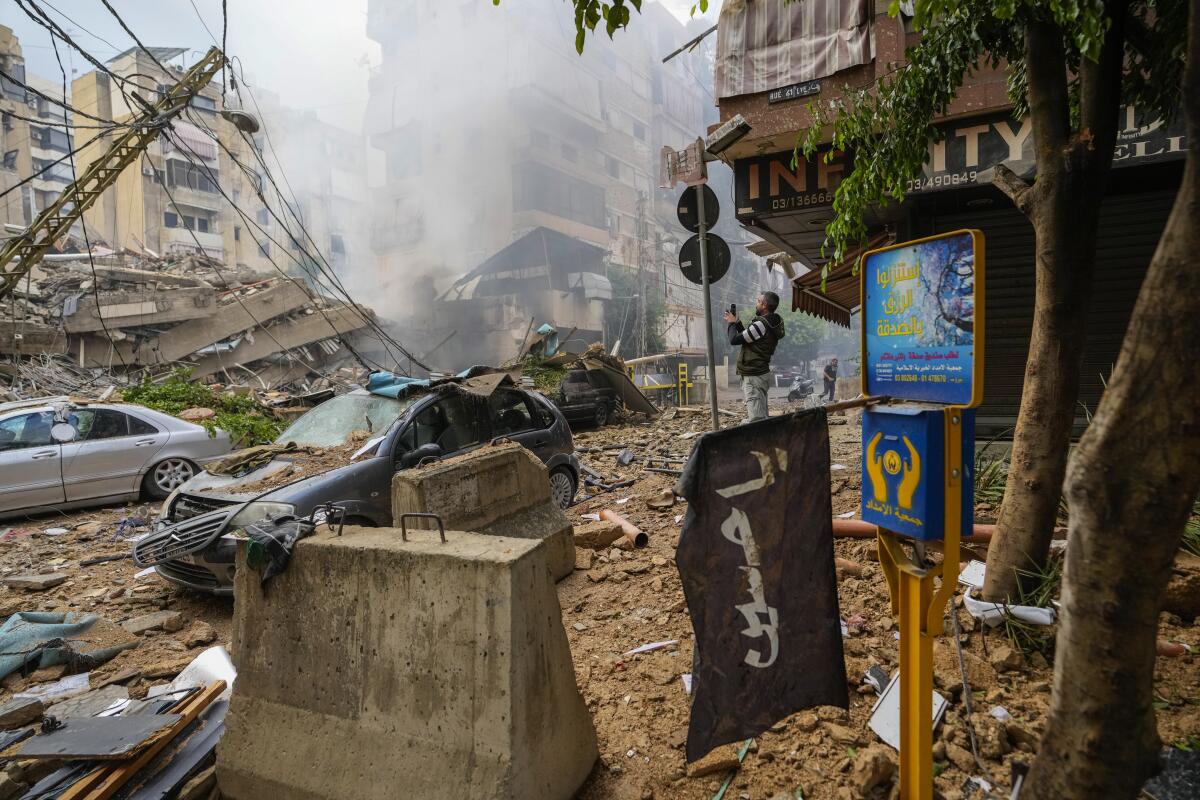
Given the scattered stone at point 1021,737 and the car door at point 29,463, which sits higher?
the car door at point 29,463

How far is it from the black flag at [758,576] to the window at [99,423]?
9733 millimetres

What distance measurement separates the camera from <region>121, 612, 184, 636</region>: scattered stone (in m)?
4.80

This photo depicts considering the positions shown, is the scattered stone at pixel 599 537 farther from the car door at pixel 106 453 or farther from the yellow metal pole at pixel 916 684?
the car door at pixel 106 453

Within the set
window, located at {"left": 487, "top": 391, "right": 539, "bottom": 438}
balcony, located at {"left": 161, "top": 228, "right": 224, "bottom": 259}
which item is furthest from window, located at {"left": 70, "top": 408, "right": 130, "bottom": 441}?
balcony, located at {"left": 161, "top": 228, "right": 224, "bottom": 259}

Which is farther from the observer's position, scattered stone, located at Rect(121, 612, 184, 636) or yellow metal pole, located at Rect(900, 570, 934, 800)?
scattered stone, located at Rect(121, 612, 184, 636)

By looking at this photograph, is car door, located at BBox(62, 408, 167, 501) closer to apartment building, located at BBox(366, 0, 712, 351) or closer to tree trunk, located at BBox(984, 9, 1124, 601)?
tree trunk, located at BBox(984, 9, 1124, 601)

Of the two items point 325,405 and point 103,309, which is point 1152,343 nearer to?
point 325,405

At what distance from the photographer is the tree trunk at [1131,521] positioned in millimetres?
1463

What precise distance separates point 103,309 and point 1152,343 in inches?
945

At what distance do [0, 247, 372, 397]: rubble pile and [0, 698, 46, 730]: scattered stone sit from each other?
13.7 metres

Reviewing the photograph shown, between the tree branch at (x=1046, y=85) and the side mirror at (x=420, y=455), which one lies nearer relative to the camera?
the tree branch at (x=1046, y=85)

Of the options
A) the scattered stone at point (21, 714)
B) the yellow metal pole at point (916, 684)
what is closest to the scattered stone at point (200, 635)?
the scattered stone at point (21, 714)

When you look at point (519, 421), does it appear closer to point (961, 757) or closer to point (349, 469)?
point (349, 469)

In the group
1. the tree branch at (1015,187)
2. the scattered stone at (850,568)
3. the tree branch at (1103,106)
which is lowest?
the scattered stone at (850,568)
